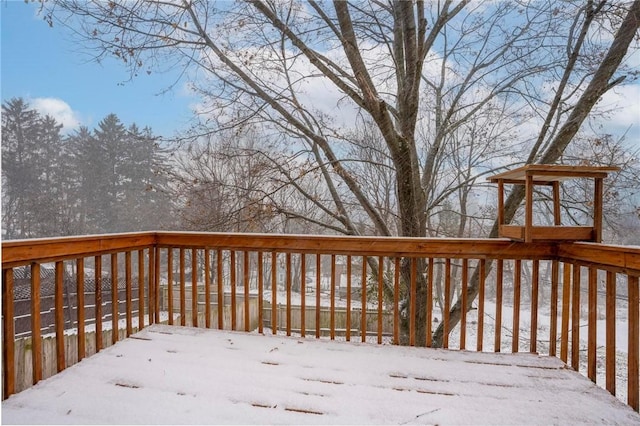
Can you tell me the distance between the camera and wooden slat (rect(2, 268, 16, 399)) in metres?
1.77

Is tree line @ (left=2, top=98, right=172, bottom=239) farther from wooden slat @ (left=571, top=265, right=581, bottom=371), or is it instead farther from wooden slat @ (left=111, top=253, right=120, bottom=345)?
wooden slat @ (left=571, top=265, right=581, bottom=371)

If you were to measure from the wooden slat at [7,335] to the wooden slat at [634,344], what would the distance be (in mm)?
3071

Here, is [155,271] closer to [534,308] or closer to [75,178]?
[534,308]

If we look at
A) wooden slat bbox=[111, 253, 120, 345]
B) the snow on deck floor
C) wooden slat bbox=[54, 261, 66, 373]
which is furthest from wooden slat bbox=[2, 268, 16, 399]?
wooden slat bbox=[111, 253, 120, 345]

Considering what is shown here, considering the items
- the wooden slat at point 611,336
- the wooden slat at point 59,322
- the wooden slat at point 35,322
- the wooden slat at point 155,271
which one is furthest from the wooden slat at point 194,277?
the wooden slat at point 611,336

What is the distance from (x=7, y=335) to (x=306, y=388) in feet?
4.95

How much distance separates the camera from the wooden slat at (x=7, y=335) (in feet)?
5.80

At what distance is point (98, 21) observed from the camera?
418 centimetres

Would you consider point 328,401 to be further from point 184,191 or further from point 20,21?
point 20,21

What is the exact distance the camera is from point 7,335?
1.78 meters

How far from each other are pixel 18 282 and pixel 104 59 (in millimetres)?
8439

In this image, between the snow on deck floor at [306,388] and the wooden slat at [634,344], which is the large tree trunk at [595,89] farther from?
the wooden slat at [634,344]

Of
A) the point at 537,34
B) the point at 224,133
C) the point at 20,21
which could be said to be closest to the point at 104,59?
the point at 20,21

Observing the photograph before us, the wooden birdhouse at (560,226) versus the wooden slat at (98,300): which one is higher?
the wooden birdhouse at (560,226)
